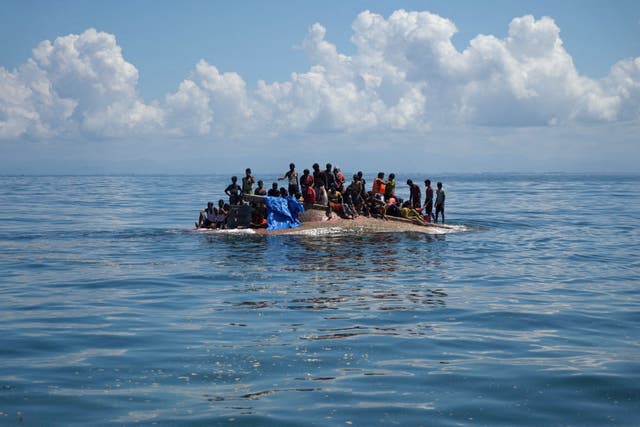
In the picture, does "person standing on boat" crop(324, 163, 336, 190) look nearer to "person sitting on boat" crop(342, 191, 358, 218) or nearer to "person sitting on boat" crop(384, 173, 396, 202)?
"person sitting on boat" crop(342, 191, 358, 218)

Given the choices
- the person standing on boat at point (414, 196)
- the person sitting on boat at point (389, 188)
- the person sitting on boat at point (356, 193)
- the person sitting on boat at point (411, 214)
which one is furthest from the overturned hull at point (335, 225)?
the person sitting on boat at point (389, 188)

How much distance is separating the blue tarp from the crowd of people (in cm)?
48

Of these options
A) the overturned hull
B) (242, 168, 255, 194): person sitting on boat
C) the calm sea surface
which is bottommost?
the calm sea surface

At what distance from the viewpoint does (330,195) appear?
28406mm

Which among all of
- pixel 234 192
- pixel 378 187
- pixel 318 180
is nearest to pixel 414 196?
pixel 378 187

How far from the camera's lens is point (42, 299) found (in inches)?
595

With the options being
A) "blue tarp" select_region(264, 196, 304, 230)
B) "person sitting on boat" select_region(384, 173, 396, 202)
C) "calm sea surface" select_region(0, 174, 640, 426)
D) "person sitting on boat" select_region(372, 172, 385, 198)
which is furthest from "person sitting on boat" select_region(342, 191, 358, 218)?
"calm sea surface" select_region(0, 174, 640, 426)

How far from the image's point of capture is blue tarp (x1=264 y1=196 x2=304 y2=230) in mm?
27438

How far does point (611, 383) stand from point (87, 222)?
3368cm

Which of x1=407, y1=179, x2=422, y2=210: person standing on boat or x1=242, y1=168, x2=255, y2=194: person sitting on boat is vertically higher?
x1=242, y1=168, x2=255, y2=194: person sitting on boat

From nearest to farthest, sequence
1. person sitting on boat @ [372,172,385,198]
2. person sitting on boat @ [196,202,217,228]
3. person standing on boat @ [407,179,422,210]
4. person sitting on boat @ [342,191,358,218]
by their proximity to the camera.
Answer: person sitting on boat @ [342,191,358,218] → person sitting on boat @ [196,202,217,228] → person sitting on boat @ [372,172,385,198] → person standing on boat @ [407,179,422,210]

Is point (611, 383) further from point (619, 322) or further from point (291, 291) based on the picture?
point (291, 291)

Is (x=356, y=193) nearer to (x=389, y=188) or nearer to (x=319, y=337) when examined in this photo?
(x=389, y=188)

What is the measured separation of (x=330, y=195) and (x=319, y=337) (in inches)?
676
